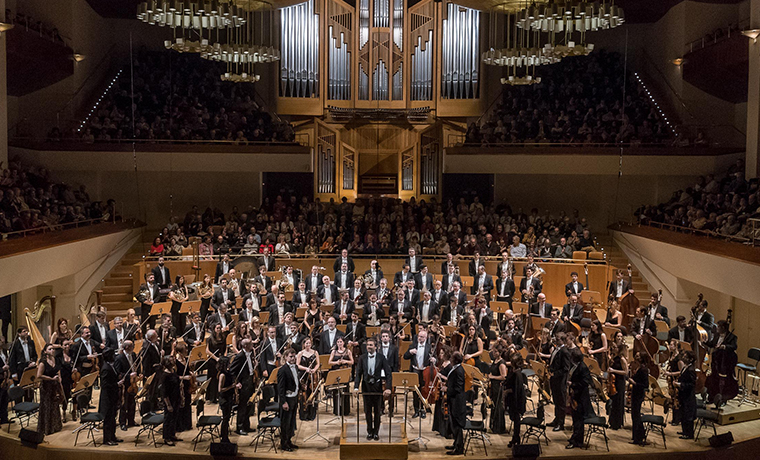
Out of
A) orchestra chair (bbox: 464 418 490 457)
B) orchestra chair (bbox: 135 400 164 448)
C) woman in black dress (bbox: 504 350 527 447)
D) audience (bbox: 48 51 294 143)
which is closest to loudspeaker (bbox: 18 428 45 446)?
orchestra chair (bbox: 135 400 164 448)

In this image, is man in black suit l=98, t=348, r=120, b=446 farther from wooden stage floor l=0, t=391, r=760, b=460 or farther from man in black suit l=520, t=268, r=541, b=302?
man in black suit l=520, t=268, r=541, b=302

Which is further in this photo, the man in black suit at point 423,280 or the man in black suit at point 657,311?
the man in black suit at point 423,280

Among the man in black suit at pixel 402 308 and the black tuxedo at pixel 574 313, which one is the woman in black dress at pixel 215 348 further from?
the black tuxedo at pixel 574 313

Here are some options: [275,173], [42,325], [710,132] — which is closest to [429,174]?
[275,173]

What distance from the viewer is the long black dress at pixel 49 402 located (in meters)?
10.1

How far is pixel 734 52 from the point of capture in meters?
17.2

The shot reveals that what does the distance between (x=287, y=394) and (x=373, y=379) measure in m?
1.06

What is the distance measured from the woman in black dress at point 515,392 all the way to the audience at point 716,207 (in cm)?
557

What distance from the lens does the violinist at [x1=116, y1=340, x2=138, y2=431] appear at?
1006 cm

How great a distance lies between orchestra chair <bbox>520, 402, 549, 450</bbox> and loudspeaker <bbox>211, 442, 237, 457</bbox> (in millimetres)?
3387

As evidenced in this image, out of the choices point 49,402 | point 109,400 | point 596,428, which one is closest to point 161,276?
point 49,402

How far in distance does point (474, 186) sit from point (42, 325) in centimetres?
1116

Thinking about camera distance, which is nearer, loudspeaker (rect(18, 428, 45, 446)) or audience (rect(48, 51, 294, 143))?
loudspeaker (rect(18, 428, 45, 446))

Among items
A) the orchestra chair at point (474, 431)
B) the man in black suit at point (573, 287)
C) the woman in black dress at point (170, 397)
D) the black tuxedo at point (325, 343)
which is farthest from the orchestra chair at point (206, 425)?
the man in black suit at point (573, 287)
